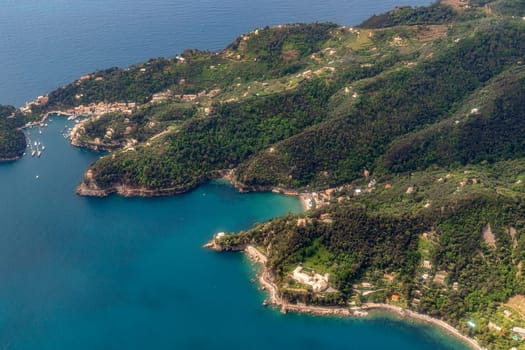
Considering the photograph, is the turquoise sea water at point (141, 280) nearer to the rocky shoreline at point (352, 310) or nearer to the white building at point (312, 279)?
the rocky shoreline at point (352, 310)

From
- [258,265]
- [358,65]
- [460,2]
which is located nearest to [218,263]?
[258,265]

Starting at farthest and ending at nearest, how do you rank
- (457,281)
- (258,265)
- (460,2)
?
(460,2)
(258,265)
(457,281)

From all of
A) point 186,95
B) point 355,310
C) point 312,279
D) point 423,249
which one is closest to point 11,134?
point 186,95

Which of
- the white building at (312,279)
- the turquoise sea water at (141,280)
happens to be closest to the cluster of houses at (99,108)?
the turquoise sea water at (141,280)

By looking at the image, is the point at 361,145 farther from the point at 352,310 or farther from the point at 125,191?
the point at 125,191

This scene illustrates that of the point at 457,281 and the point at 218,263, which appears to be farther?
the point at 218,263

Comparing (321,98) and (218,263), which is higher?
(321,98)

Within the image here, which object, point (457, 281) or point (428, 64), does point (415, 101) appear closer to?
point (428, 64)

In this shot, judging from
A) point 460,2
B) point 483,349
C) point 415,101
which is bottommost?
point 483,349
